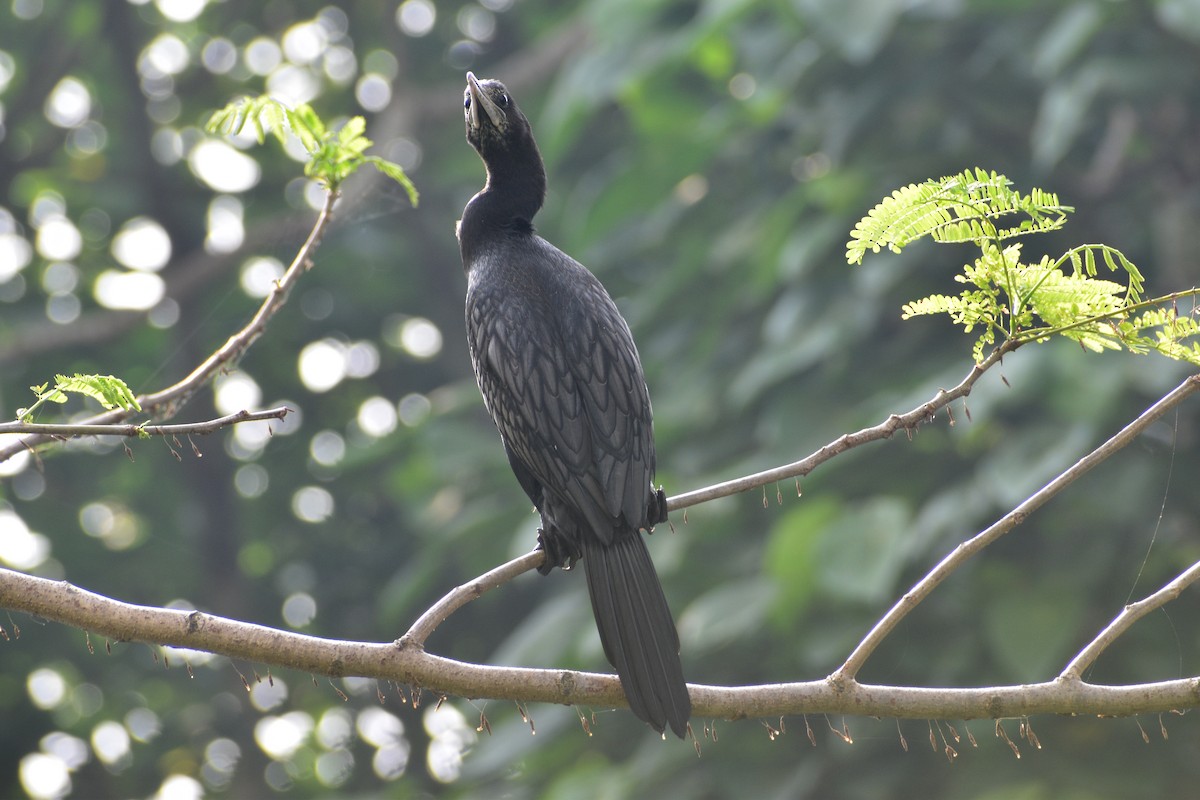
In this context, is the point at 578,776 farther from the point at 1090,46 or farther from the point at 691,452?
the point at 1090,46

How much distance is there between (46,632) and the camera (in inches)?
297

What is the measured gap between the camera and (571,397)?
2.87 m

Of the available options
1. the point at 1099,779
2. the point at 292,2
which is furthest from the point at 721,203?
the point at 292,2

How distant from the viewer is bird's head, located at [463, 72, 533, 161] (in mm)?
3467

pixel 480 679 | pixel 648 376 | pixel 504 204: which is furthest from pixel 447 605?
pixel 648 376

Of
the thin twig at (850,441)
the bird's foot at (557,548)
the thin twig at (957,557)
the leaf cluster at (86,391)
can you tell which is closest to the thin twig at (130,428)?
the leaf cluster at (86,391)

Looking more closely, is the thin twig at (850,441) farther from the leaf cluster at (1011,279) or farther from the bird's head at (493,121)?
the bird's head at (493,121)

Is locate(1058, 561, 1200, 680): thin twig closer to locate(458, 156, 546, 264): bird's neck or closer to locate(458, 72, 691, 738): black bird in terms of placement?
locate(458, 72, 691, 738): black bird

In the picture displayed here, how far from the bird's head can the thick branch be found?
177 centimetres

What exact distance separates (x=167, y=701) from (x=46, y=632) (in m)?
1.33

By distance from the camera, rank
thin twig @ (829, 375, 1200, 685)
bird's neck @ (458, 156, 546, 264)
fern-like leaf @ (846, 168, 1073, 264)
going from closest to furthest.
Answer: fern-like leaf @ (846, 168, 1073, 264), thin twig @ (829, 375, 1200, 685), bird's neck @ (458, 156, 546, 264)

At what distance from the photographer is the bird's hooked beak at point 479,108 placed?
3.42 m

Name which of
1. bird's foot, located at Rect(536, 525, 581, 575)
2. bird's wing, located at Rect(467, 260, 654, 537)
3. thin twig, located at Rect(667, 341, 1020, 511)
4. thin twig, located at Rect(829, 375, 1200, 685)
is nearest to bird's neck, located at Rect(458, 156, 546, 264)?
bird's wing, located at Rect(467, 260, 654, 537)

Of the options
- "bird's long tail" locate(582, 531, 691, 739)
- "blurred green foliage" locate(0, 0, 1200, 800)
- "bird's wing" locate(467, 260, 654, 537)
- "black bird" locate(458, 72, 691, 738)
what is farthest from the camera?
A: "blurred green foliage" locate(0, 0, 1200, 800)
